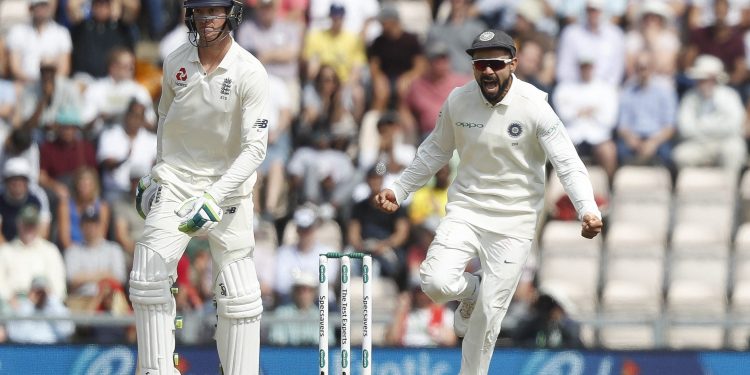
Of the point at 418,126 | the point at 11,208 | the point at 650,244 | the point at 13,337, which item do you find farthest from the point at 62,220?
the point at 650,244

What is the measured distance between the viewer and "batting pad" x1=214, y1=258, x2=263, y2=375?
29.8ft

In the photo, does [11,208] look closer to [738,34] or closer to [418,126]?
[418,126]

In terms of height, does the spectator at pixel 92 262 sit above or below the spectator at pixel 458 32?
below

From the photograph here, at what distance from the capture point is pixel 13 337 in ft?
39.7

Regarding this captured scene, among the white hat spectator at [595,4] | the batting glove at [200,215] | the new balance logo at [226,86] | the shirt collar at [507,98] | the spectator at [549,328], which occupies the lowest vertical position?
the spectator at [549,328]

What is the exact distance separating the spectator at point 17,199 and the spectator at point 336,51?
2708 millimetres

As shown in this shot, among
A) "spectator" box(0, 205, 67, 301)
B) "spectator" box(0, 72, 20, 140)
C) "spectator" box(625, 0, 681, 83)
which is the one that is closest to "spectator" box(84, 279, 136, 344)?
"spectator" box(0, 205, 67, 301)

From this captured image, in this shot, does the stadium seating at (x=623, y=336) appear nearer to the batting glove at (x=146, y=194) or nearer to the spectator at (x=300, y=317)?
the spectator at (x=300, y=317)

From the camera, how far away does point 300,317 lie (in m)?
11.5

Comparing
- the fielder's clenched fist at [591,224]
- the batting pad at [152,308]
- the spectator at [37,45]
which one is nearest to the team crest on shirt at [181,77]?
the batting pad at [152,308]

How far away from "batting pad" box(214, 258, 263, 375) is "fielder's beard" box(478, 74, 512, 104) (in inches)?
63.6

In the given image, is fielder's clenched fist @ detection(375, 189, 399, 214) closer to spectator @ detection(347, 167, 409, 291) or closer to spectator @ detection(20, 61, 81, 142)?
spectator @ detection(347, 167, 409, 291)

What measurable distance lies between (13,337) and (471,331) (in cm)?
417

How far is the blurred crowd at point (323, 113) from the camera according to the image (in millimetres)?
13062
